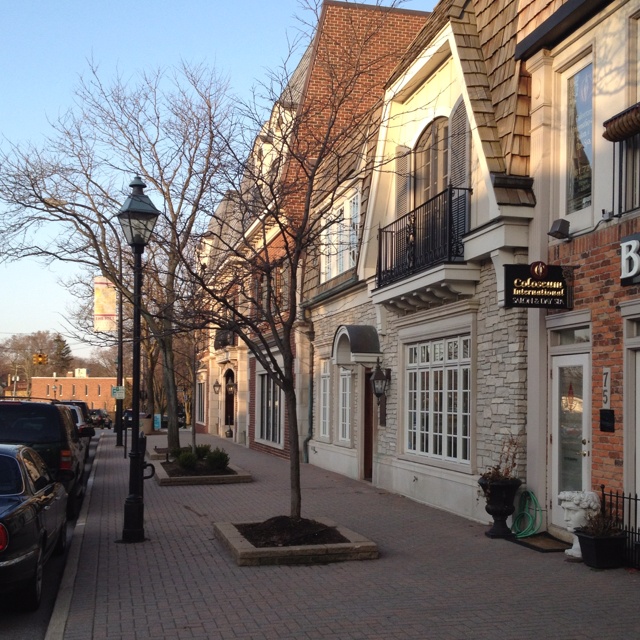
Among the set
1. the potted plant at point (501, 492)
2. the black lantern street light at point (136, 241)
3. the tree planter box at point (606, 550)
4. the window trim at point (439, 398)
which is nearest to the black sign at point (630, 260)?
the tree planter box at point (606, 550)

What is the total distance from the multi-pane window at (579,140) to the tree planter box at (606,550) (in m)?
3.88

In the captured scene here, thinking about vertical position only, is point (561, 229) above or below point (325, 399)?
above

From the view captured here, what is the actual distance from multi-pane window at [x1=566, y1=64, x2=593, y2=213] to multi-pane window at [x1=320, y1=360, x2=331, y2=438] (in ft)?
37.2

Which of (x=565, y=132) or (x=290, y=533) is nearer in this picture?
(x=290, y=533)

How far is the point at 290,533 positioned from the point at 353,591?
2.00 m

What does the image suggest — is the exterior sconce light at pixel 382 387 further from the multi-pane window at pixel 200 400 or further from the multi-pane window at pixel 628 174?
the multi-pane window at pixel 200 400

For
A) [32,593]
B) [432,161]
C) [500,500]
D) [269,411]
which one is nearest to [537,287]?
[500,500]

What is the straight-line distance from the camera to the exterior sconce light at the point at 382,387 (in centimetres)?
1606

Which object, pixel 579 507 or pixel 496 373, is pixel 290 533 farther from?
pixel 496 373

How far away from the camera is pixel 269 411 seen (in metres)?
27.7

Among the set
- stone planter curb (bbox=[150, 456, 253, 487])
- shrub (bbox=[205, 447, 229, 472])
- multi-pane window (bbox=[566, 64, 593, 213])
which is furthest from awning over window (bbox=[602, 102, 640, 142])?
shrub (bbox=[205, 447, 229, 472])

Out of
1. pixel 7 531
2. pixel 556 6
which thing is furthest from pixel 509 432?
pixel 7 531

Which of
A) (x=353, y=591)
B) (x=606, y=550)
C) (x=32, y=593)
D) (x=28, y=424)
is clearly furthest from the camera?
(x=28, y=424)

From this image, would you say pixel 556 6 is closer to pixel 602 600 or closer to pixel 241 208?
pixel 241 208
